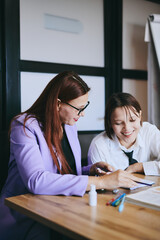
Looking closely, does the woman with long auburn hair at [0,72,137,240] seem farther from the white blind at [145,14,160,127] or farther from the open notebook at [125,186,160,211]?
the white blind at [145,14,160,127]

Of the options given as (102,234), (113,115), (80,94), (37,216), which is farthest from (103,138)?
(102,234)

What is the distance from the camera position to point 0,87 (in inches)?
87.0

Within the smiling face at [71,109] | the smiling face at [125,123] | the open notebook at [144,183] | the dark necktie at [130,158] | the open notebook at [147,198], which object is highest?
the smiling face at [71,109]

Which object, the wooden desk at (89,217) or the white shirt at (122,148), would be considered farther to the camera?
the white shirt at (122,148)

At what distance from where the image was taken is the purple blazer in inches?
48.6

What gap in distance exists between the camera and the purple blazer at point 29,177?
123 cm

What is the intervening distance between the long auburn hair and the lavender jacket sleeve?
4cm

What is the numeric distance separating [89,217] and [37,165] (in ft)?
1.32

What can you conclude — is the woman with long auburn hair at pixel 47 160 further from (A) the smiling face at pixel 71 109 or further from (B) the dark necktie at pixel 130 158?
(B) the dark necktie at pixel 130 158

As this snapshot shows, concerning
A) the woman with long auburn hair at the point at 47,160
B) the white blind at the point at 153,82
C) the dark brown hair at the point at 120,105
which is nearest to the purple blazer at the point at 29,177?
the woman with long auburn hair at the point at 47,160

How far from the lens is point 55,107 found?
1505 millimetres

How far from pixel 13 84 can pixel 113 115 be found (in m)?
0.80

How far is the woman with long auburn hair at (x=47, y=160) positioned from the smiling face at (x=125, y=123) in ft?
1.16

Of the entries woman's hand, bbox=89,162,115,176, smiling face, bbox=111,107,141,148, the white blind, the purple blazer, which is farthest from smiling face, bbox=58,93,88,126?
the white blind
